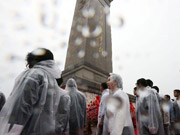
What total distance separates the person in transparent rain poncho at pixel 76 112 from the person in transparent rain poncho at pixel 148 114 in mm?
1111

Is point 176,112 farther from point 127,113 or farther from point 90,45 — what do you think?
point 90,45

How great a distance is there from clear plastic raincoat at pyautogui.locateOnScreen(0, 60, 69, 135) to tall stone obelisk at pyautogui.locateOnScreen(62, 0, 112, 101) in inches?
139

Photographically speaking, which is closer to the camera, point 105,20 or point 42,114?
point 42,114

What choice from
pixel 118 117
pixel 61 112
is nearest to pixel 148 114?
pixel 118 117

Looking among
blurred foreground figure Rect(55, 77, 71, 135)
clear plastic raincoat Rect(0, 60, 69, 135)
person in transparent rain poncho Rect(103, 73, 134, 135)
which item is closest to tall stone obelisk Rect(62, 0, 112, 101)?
person in transparent rain poncho Rect(103, 73, 134, 135)

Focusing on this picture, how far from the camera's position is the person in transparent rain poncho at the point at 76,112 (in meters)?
2.78

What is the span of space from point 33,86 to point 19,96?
15 centimetres

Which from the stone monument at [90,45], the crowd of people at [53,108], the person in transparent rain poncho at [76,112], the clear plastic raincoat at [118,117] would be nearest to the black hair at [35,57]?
the crowd of people at [53,108]

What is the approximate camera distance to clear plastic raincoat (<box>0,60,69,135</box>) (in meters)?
1.29

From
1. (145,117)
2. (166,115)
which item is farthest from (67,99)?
(166,115)

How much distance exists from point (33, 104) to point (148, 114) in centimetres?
219

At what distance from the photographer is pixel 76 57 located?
6.44m

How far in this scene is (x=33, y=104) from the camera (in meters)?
1.42

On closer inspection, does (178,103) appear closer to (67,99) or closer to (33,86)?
(67,99)
